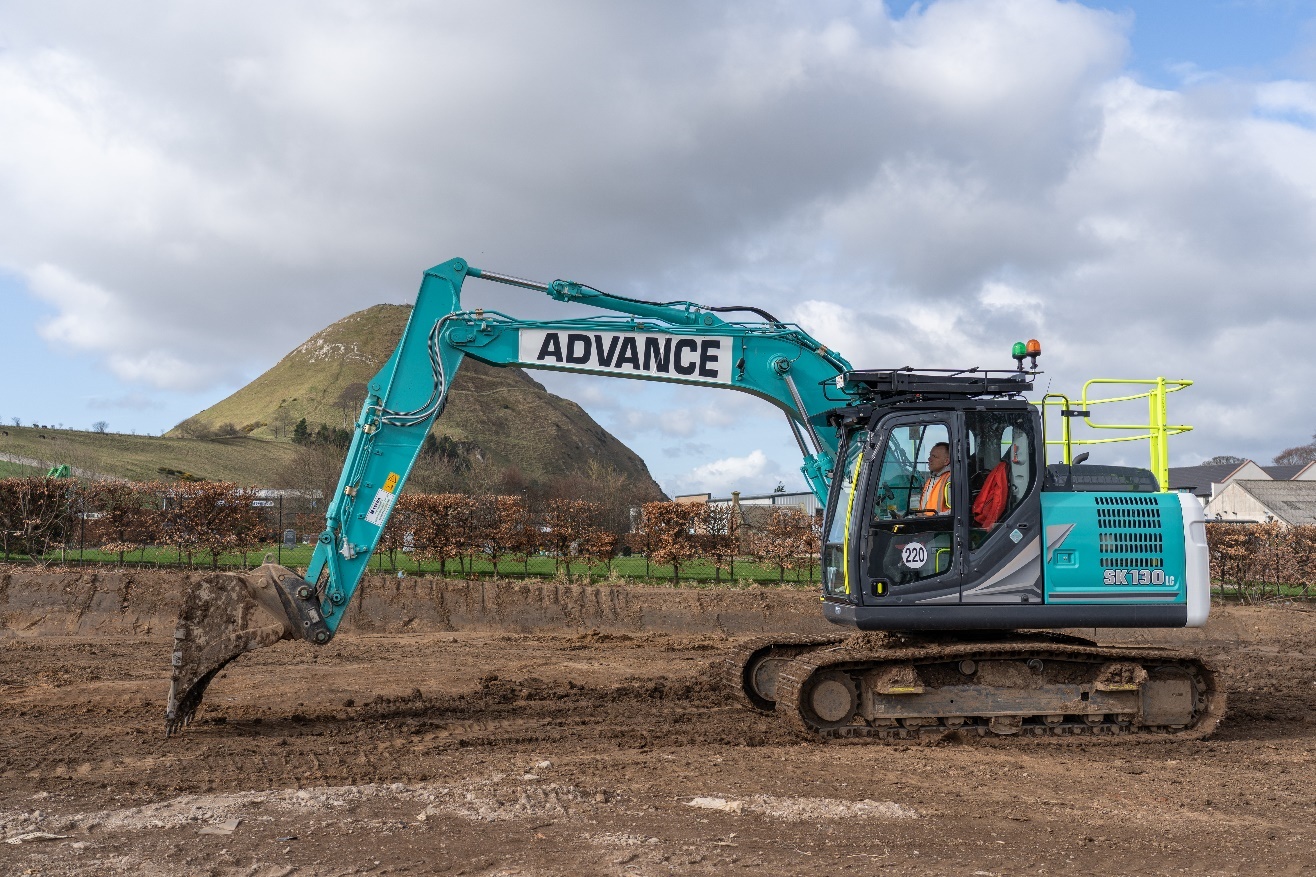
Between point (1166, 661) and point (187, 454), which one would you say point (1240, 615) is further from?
point (187, 454)

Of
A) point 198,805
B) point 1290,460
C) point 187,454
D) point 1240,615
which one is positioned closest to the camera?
point 198,805

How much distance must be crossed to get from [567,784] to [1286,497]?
203 ft

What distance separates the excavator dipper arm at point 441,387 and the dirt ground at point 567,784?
961mm

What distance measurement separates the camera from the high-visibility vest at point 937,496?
27.4 feet

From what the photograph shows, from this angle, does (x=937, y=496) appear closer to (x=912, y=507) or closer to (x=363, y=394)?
(x=912, y=507)

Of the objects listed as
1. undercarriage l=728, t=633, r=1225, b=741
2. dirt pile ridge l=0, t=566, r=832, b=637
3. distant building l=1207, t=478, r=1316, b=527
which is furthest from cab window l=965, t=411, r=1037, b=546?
distant building l=1207, t=478, r=1316, b=527

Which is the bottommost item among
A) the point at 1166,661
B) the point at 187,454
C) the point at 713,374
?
the point at 1166,661

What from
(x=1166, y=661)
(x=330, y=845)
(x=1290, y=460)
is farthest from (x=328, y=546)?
(x=1290, y=460)

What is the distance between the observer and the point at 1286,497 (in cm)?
5806

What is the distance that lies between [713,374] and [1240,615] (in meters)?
14.5

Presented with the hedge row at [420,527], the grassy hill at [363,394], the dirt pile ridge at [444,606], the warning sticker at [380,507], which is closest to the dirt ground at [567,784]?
the warning sticker at [380,507]

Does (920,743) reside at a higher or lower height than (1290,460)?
lower

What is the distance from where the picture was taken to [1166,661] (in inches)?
348

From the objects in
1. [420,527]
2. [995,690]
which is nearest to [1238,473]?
[420,527]
